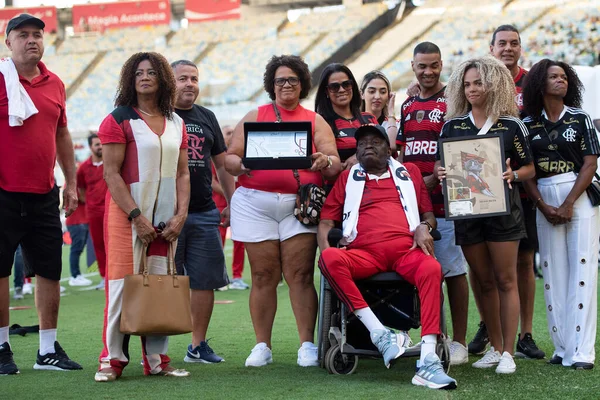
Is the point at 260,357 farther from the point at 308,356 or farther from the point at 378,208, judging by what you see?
the point at 378,208

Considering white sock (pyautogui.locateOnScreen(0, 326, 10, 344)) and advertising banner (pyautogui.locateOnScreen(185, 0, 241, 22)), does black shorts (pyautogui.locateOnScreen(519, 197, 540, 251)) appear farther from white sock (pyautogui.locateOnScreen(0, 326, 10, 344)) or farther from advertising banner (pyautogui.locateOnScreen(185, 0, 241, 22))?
advertising banner (pyautogui.locateOnScreen(185, 0, 241, 22))

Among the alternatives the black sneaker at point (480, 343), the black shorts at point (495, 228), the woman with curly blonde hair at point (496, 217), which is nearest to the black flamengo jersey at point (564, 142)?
the woman with curly blonde hair at point (496, 217)

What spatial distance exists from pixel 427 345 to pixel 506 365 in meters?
0.63

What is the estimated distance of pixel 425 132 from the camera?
5773 millimetres

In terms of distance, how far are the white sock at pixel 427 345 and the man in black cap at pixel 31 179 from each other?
2184mm

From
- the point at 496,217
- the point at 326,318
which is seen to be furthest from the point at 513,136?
the point at 326,318

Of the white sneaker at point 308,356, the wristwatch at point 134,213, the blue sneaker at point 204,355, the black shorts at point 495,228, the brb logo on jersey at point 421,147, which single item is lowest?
the blue sneaker at point 204,355

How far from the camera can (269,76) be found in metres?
5.78

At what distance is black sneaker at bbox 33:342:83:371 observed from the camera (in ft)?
18.0

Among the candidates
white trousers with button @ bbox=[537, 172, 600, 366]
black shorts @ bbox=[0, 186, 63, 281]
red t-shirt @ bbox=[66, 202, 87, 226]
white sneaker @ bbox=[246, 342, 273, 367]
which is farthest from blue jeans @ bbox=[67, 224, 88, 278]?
white trousers with button @ bbox=[537, 172, 600, 366]

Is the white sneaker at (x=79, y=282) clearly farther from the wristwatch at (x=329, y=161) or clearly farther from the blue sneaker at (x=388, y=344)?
the blue sneaker at (x=388, y=344)

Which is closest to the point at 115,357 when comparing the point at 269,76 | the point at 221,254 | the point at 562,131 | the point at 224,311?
the point at 221,254

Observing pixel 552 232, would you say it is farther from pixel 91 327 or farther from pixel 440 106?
pixel 91 327

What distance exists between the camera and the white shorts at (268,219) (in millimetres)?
5582
